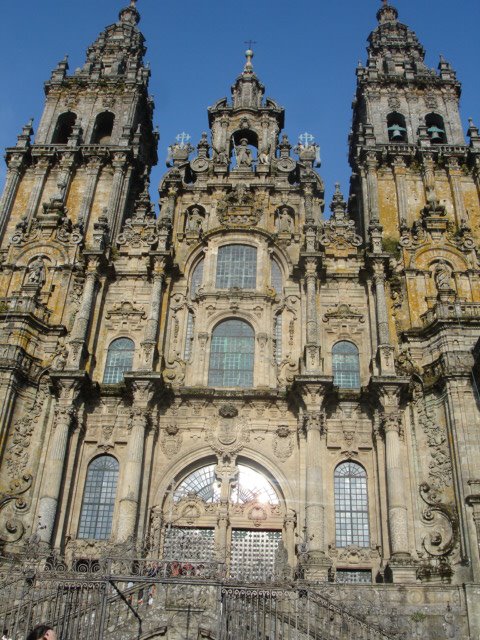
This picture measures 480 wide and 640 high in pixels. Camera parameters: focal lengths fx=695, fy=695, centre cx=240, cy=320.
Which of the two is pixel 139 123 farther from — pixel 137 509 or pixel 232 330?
pixel 137 509

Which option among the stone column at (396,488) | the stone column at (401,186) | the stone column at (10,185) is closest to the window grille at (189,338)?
the stone column at (396,488)

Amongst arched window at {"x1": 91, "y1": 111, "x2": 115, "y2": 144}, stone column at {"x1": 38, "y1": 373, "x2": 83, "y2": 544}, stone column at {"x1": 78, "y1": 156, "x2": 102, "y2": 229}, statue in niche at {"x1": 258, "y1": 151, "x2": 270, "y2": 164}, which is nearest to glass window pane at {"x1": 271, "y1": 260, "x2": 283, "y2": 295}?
statue in niche at {"x1": 258, "y1": 151, "x2": 270, "y2": 164}

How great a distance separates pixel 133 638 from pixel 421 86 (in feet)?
89.6

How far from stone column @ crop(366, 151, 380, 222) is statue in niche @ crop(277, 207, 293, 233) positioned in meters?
3.15

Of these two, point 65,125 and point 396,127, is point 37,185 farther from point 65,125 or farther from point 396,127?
point 396,127

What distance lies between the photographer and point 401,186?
2800cm

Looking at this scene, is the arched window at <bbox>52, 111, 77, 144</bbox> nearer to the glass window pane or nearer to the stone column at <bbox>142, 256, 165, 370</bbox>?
the stone column at <bbox>142, 256, 165, 370</bbox>

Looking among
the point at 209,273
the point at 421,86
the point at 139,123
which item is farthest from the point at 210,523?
the point at 421,86

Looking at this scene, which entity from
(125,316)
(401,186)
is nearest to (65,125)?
(125,316)

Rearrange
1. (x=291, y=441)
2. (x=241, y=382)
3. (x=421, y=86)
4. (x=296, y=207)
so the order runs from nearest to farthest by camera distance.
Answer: (x=291, y=441)
(x=241, y=382)
(x=296, y=207)
(x=421, y=86)

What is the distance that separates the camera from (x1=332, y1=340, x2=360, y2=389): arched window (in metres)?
23.3

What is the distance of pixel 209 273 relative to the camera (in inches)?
1024

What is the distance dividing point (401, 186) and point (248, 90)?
924 cm

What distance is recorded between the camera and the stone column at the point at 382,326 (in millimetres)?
22094
